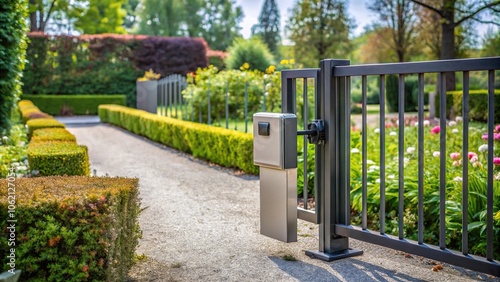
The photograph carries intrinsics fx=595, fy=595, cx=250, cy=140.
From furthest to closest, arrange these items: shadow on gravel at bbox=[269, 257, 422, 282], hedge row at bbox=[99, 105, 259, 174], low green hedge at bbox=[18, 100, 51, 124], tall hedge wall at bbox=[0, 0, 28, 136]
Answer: low green hedge at bbox=[18, 100, 51, 124] → hedge row at bbox=[99, 105, 259, 174] → tall hedge wall at bbox=[0, 0, 28, 136] → shadow on gravel at bbox=[269, 257, 422, 282]

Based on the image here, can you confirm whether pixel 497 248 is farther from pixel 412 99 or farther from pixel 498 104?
pixel 412 99

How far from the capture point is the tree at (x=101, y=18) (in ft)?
103

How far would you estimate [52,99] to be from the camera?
840 inches

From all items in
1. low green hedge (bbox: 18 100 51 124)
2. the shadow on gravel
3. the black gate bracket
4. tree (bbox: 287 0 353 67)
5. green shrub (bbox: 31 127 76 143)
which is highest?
tree (bbox: 287 0 353 67)

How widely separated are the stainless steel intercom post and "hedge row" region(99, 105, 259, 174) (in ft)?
12.4

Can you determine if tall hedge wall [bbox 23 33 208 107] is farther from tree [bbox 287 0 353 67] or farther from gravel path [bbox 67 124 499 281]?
gravel path [bbox 67 124 499 281]

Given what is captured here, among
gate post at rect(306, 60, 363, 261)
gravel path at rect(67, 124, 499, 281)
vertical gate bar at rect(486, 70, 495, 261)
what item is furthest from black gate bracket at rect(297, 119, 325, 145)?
vertical gate bar at rect(486, 70, 495, 261)

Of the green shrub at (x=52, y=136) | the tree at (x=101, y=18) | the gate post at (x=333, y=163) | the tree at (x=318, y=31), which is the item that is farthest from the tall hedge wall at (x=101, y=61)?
the gate post at (x=333, y=163)

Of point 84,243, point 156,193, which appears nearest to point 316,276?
point 84,243

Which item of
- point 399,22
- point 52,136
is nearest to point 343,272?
point 52,136

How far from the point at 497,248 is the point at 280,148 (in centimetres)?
191

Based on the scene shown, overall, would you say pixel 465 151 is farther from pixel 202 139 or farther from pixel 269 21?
pixel 269 21

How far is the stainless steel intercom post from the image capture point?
12.0ft

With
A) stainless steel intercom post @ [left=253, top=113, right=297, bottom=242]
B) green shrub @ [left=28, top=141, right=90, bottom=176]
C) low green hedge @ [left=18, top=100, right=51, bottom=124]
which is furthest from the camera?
low green hedge @ [left=18, top=100, right=51, bottom=124]
